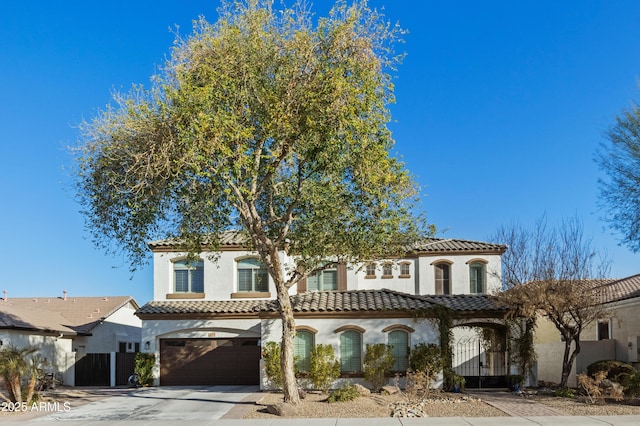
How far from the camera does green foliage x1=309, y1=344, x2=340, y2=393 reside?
26.9 metres

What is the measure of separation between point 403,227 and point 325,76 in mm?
6488

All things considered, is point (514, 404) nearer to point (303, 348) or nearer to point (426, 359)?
point (426, 359)

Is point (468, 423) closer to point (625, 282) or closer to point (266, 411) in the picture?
point (266, 411)

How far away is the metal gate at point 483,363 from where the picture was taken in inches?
1097

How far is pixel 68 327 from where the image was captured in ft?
123

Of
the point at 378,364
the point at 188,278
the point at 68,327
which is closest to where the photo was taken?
the point at 378,364

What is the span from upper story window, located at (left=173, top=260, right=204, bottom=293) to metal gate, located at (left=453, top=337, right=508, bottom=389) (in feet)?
41.5

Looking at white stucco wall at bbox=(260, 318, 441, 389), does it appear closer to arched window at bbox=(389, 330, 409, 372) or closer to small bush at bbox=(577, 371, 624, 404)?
arched window at bbox=(389, 330, 409, 372)

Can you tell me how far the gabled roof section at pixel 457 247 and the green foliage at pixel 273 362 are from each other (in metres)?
10.4

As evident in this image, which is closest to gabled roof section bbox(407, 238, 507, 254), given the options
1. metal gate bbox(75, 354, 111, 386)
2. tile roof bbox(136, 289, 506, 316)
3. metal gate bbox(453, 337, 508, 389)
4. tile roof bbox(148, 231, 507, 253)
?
tile roof bbox(148, 231, 507, 253)

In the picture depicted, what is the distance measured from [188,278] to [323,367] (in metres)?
9.84

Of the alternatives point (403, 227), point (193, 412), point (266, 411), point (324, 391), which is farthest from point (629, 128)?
point (193, 412)

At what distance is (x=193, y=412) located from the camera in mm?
21938

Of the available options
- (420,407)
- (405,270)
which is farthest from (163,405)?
(405,270)
